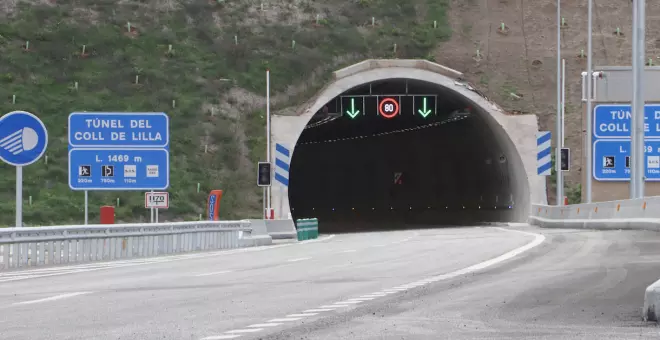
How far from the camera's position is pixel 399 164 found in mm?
73750

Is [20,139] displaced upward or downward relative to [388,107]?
downward

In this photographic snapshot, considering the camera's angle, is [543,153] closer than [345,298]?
No

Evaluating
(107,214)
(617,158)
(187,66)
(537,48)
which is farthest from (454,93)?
(107,214)

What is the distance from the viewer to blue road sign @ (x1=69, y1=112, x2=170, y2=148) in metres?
30.3

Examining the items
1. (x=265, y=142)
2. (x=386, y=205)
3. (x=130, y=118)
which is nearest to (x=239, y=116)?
(x=265, y=142)

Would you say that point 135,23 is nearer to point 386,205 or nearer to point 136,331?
point 386,205

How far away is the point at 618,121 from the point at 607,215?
6485 millimetres

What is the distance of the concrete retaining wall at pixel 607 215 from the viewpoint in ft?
108

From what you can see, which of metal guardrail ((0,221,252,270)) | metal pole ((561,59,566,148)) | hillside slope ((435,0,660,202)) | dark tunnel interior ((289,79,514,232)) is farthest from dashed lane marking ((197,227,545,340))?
hillside slope ((435,0,660,202))

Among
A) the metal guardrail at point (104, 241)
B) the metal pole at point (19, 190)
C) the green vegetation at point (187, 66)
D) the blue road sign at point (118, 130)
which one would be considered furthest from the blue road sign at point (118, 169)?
the green vegetation at point (187, 66)

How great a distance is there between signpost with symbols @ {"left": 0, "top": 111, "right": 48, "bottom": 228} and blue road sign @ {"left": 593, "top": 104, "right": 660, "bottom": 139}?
83.2 feet

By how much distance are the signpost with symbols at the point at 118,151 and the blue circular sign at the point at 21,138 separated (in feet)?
26.5

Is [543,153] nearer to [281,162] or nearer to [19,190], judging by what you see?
[281,162]

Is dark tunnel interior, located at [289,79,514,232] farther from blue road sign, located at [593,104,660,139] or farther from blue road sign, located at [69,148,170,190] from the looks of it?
blue road sign, located at [69,148,170,190]
